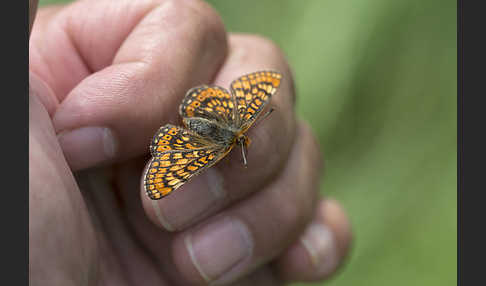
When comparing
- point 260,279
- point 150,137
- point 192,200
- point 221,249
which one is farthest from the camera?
point 260,279

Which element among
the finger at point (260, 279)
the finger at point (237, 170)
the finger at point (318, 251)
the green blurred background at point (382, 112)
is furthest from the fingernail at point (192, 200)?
the green blurred background at point (382, 112)

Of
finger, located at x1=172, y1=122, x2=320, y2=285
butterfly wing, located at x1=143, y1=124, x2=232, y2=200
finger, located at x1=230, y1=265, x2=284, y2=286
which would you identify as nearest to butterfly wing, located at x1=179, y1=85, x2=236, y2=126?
butterfly wing, located at x1=143, y1=124, x2=232, y2=200

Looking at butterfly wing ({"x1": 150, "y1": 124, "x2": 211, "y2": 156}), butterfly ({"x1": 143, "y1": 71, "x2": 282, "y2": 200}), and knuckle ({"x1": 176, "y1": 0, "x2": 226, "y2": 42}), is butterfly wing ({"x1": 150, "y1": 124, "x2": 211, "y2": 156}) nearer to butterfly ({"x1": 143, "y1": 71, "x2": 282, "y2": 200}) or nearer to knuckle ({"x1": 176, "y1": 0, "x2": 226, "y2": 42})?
butterfly ({"x1": 143, "y1": 71, "x2": 282, "y2": 200})

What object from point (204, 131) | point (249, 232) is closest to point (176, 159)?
point (204, 131)

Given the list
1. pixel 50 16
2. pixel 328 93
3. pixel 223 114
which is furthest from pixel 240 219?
pixel 328 93

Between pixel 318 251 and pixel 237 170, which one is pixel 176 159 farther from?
pixel 318 251
